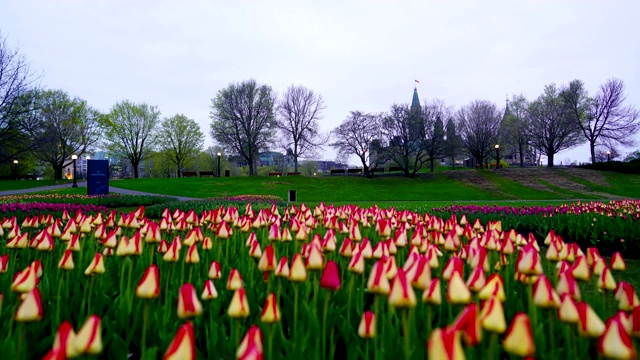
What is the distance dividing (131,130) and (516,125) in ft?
186

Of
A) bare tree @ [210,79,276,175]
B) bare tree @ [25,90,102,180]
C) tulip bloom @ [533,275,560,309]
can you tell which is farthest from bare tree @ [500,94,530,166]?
bare tree @ [25,90,102,180]

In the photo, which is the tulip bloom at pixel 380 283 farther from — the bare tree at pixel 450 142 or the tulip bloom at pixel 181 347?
the bare tree at pixel 450 142

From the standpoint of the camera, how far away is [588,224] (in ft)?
28.1

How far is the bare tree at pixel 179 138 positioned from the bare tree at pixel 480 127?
4068 cm

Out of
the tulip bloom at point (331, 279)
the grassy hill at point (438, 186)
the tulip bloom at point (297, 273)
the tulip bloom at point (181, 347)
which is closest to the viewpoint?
the tulip bloom at point (181, 347)

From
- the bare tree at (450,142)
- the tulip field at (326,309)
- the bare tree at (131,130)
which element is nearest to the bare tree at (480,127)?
the bare tree at (450,142)

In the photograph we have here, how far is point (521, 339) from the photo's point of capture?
145cm

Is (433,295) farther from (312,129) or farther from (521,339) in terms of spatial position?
(312,129)

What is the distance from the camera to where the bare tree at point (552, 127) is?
5053cm

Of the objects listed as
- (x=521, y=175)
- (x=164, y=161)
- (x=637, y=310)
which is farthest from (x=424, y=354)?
(x=164, y=161)

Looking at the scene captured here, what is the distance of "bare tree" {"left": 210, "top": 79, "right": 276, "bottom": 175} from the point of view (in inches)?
1989

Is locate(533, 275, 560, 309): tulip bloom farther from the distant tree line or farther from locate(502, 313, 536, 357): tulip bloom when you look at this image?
the distant tree line

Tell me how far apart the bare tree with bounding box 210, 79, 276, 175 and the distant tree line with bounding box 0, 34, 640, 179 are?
0.42 feet

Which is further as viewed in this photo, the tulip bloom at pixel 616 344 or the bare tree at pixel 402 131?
the bare tree at pixel 402 131
